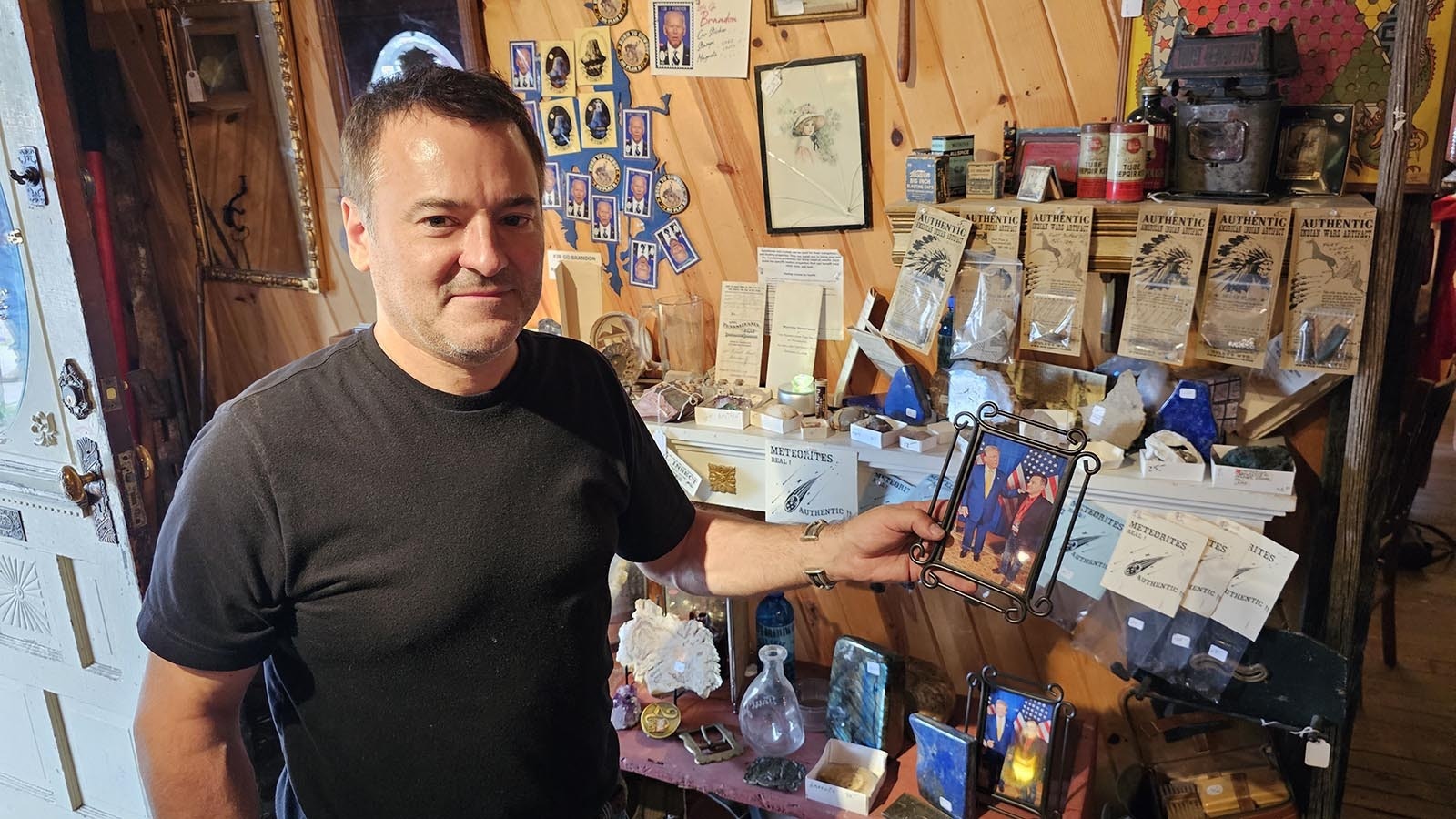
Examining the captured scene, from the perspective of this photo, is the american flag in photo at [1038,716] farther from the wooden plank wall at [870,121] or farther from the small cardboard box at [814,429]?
the small cardboard box at [814,429]

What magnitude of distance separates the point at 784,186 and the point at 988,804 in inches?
49.7

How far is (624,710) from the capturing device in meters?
2.06

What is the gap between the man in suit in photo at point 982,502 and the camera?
1.38 meters

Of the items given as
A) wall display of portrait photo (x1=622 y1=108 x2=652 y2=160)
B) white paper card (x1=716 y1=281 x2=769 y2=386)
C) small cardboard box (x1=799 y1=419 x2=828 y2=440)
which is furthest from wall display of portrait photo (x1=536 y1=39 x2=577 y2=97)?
small cardboard box (x1=799 y1=419 x2=828 y2=440)

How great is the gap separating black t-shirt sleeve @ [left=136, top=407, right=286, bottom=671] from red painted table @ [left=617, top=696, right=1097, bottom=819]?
97 cm

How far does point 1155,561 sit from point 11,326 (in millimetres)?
2504

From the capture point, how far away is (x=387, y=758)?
1.27m

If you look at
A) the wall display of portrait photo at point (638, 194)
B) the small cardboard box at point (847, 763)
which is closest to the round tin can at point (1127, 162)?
the wall display of portrait photo at point (638, 194)

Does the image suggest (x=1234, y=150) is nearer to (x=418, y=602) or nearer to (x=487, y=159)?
(x=487, y=159)

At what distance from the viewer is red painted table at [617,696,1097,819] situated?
5.98 ft

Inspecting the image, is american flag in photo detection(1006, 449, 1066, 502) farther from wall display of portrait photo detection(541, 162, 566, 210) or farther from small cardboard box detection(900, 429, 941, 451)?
wall display of portrait photo detection(541, 162, 566, 210)

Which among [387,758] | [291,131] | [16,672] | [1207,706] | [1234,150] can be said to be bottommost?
[16,672]

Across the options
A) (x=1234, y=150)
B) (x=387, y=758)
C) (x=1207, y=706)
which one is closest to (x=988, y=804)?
(x=1207, y=706)

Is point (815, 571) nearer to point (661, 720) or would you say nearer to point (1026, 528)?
point (1026, 528)
